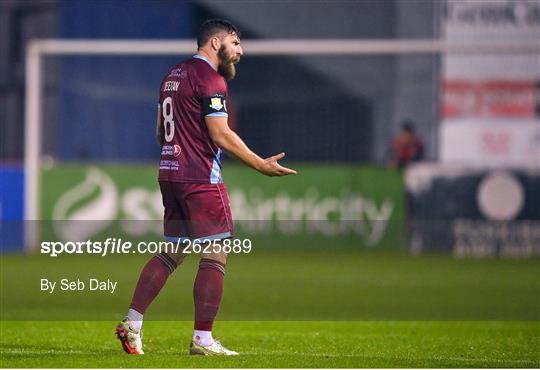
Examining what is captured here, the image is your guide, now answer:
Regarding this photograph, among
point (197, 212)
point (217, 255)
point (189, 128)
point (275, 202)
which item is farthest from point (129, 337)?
point (275, 202)

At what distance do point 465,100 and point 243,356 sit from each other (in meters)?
14.6

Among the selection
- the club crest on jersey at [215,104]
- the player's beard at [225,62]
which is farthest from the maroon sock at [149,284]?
the player's beard at [225,62]

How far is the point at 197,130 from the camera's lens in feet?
23.2

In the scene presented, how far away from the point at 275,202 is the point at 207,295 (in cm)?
1159

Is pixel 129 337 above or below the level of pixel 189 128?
below

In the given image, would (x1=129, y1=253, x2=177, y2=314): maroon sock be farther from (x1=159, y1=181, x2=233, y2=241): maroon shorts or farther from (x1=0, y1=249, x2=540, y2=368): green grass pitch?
(x1=0, y1=249, x2=540, y2=368): green grass pitch

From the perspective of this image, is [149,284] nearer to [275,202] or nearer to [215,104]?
[215,104]

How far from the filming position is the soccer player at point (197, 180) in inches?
276

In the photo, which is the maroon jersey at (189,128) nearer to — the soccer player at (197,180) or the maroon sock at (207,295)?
A: the soccer player at (197,180)

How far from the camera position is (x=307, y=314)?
35.0 feet

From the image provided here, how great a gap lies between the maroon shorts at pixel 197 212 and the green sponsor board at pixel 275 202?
11254mm

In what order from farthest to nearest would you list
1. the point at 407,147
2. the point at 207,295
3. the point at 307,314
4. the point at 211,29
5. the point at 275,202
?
the point at 407,147 < the point at 275,202 < the point at 307,314 < the point at 211,29 < the point at 207,295

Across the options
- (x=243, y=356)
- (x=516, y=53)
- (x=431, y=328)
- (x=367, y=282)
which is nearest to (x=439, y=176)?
(x=516, y=53)

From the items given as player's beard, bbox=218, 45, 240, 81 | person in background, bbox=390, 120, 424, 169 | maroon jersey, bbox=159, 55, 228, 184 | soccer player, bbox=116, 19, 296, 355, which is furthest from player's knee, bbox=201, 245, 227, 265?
person in background, bbox=390, 120, 424, 169
